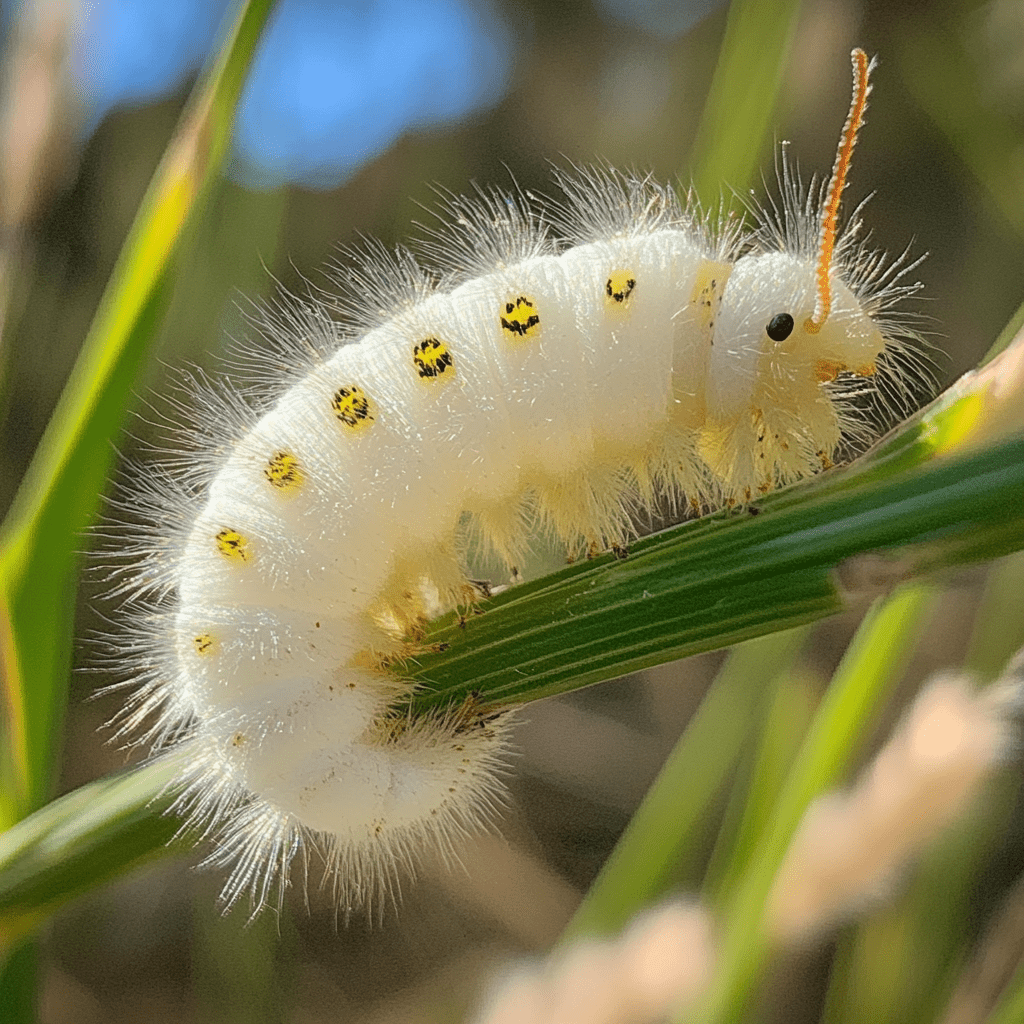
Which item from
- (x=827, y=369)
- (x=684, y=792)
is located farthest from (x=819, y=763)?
(x=827, y=369)

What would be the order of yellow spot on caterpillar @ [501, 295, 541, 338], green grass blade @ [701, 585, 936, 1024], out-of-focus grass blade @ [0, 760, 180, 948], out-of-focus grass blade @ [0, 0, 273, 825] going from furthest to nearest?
1. green grass blade @ [701, 585, 936, 1024]
2. yellow spot on caterpillar @ [501, 295, 541, 338]
3. out-of-focus grass blade @ [0, 0, 273, 825]
4. out-of-focus grass blade @ [0, 760, 180, 948]

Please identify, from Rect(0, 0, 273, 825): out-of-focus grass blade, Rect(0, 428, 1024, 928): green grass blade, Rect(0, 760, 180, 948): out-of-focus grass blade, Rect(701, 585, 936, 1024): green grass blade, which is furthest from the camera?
Rect(701, 585, 936, 1024): green grass blade

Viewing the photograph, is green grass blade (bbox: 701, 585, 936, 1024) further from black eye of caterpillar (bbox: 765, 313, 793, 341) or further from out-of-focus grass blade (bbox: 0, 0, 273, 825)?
out-of-focus grass blade (bbox: 0, 0, 273, 825)

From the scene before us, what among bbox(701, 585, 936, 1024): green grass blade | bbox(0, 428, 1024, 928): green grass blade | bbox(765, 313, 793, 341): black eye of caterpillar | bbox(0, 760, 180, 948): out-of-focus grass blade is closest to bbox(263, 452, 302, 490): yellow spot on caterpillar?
bbox(0, 428, 1024, 928): green grass blade

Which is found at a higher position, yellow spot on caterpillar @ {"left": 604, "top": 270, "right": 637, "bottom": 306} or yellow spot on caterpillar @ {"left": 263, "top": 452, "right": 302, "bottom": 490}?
yellow spot on caterpillar @ {"left": 604, "top": 270, "right": 637, "bottom": 306}

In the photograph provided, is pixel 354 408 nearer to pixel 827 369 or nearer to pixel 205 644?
pixel 205 644

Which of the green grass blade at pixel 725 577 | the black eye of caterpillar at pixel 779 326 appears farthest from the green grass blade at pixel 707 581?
the black eye of caterpillar at pixel 779 326

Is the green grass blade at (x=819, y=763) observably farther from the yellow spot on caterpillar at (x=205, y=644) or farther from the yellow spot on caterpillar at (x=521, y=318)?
the yellow spot on caterpillar at (x=205, y=644)
